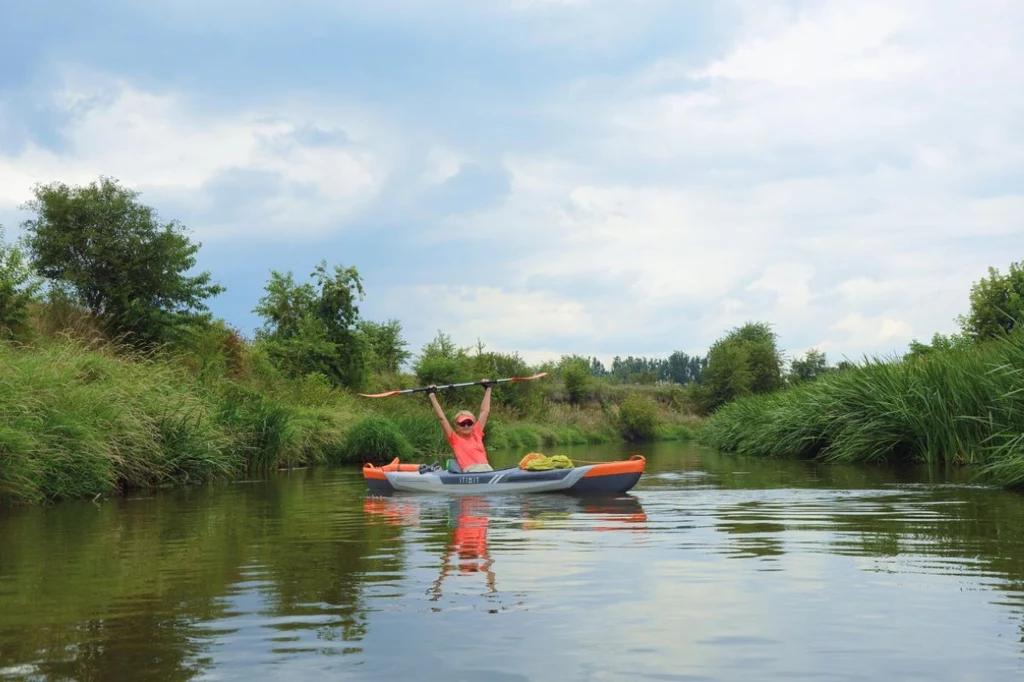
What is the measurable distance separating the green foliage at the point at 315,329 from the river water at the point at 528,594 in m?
22.6

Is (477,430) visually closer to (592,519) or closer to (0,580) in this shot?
(592,519)

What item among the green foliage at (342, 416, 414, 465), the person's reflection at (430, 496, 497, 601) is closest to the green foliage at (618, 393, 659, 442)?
the green foliage at (342, 416, 414, 465)

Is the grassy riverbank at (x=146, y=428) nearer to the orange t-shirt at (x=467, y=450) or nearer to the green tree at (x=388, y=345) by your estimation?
the orange t-shirt at (x=467, y=450)

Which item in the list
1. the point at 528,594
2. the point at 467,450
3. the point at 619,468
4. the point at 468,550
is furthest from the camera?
the point at 467,450

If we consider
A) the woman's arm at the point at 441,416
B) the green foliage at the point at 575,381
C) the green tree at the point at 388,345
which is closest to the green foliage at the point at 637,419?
the green foliage at the point at 575,381

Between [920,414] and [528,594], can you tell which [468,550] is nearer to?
[528,594]

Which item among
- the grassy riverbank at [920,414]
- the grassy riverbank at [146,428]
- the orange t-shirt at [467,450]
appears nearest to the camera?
the grassy riverbank at [146,428]

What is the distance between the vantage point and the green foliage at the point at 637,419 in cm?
5050

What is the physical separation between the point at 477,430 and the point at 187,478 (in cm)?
456

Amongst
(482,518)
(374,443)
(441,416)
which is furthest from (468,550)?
(374,443)

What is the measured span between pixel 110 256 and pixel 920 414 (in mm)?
18934

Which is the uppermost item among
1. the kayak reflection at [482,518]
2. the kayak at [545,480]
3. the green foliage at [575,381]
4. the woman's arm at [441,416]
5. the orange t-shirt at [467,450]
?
the green foliage at [575,381]

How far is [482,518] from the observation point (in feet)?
32.2

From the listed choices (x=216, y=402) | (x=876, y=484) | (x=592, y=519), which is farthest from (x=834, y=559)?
(x=216, y=402)
